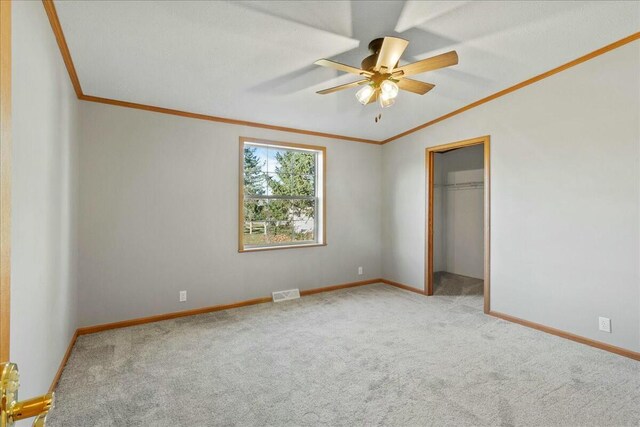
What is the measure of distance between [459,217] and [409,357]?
4.09 meters

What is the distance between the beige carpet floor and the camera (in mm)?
2068

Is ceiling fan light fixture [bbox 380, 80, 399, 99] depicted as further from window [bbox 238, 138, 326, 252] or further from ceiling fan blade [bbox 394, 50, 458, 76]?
window [bbox 238, 138, 326, 252]

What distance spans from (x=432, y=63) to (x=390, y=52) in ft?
1.09

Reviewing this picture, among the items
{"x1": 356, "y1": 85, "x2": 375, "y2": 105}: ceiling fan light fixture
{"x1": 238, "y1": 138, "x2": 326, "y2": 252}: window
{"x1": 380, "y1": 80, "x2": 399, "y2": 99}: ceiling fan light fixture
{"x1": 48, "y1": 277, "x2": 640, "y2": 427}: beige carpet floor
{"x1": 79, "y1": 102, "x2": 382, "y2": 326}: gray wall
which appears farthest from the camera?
{"x1": 238, "y1": 138, "x2": 326, "y2": 252}: window

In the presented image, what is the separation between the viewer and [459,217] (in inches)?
248

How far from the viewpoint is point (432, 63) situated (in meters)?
2.39

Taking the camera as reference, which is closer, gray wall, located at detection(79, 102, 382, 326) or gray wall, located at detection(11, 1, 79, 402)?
gray wall, located at detection(11, 1, 79, 402)

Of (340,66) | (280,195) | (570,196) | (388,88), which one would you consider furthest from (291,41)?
(570,196)

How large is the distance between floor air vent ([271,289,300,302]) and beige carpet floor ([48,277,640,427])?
2.21 ft

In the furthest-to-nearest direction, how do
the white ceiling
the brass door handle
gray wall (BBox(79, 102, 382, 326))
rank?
gray wall (BBox(79, 102, 382, 326))
the white ceiling
the brass door handle

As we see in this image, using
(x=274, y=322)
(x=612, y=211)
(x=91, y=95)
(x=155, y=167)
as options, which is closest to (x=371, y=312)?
(x=274, y=322)

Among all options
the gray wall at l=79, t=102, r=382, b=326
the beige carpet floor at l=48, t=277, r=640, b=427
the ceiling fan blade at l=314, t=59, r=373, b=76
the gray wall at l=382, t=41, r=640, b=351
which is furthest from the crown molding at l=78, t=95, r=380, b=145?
the beige carpet floor at l=48, t=277, r=640, b=427

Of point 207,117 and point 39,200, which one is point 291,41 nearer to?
point 207,117

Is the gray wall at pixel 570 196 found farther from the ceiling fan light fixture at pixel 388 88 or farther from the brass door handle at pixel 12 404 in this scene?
the brass door handle at pixel 12 404
